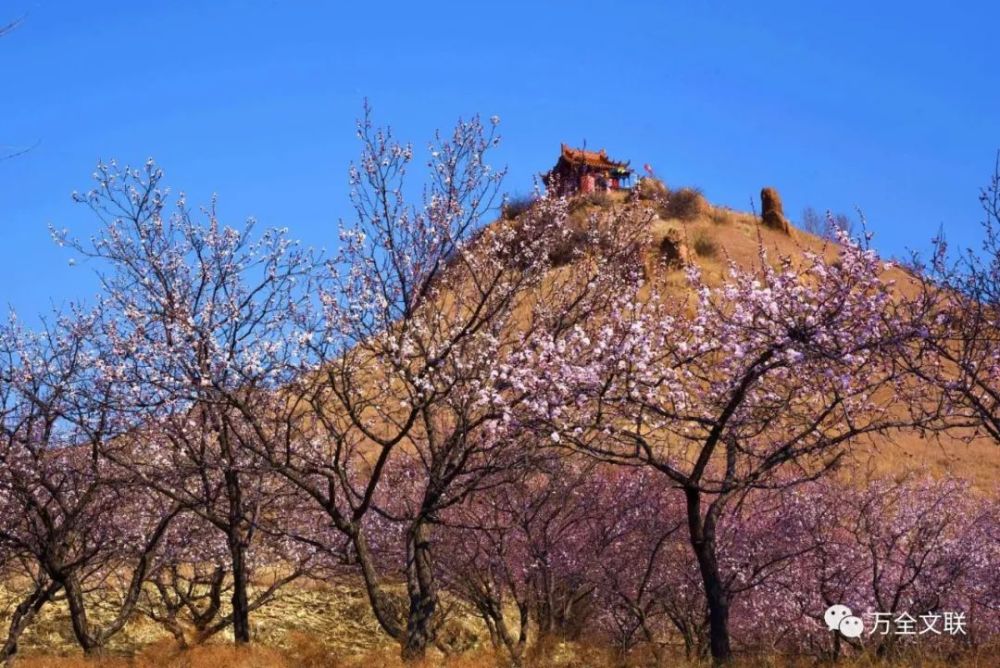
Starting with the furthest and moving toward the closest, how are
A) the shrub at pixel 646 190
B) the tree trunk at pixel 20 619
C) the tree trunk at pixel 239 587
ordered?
1. the shrub at pixel 646 190
2. the tree trunk at pixel 20 619
3. the tree trunk at pixel 239 587

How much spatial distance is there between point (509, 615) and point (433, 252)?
48.3ft

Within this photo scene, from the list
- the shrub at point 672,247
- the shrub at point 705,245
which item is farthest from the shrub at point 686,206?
the shrub at point 672,247

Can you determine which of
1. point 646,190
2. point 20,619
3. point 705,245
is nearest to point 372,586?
point 20,619

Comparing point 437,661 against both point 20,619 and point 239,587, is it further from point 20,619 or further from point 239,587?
point 20,619

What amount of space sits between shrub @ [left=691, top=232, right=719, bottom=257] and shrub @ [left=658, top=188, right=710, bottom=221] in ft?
17.2

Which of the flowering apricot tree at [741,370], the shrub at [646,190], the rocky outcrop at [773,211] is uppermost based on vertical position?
the rocky outcrop at [773,211]

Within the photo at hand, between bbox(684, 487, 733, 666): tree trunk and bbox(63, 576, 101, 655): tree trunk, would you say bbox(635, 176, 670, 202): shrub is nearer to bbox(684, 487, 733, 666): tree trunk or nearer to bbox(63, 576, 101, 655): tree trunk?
bbox(684, 487, 733, 666): tree trunk

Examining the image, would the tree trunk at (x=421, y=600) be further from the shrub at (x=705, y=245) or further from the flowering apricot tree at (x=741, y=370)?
the shrub at (x=705, y=245)

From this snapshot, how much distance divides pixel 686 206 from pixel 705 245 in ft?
27.7

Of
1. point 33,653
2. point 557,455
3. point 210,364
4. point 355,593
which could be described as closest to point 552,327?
point 557,455

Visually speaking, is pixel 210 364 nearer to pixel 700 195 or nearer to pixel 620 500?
pixel 620 500

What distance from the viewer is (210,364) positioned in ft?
44.7

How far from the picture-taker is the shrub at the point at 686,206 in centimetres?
9212

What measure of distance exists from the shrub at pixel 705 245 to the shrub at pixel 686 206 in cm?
524
